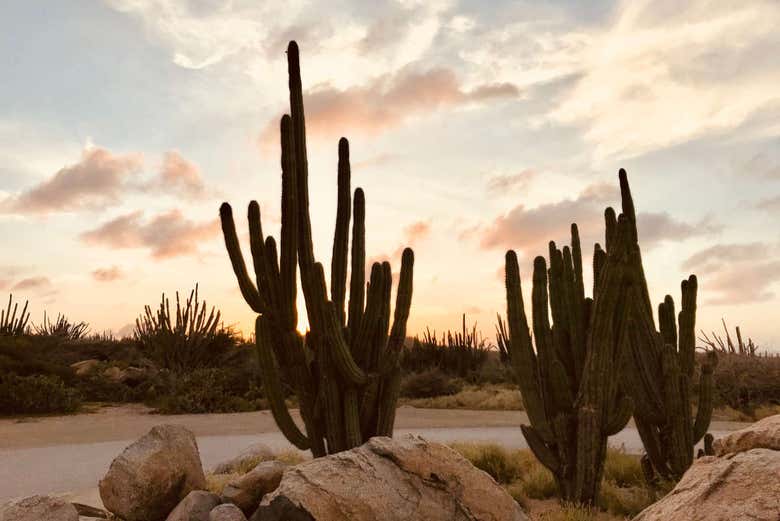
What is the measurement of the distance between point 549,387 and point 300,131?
3661mm

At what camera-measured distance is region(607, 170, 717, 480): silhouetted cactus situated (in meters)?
8.33

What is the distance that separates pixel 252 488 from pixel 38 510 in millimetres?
1743

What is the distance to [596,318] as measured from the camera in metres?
7.41

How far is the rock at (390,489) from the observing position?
201 inches

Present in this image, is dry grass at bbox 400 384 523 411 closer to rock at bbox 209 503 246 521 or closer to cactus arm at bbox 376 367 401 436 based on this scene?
Result: cactus arm at bbox 376 367 401 436

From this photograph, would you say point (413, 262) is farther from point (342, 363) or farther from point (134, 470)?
point (134, 470)

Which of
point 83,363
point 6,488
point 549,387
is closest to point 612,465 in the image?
point 549,387

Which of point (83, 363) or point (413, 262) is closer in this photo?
point (413, 262)

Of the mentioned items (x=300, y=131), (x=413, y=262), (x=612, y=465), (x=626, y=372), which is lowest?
(x=612, y=465)

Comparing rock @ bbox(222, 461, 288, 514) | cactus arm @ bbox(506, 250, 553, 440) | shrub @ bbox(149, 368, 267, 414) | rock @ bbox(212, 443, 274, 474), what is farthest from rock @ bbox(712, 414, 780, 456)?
shrub @ bbox(149, 368, 267, 414)

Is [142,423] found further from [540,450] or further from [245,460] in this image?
[540,450]

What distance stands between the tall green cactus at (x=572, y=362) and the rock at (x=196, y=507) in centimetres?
322

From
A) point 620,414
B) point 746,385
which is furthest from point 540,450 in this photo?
point 746,385

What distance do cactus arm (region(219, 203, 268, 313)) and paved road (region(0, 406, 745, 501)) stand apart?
347 cm
